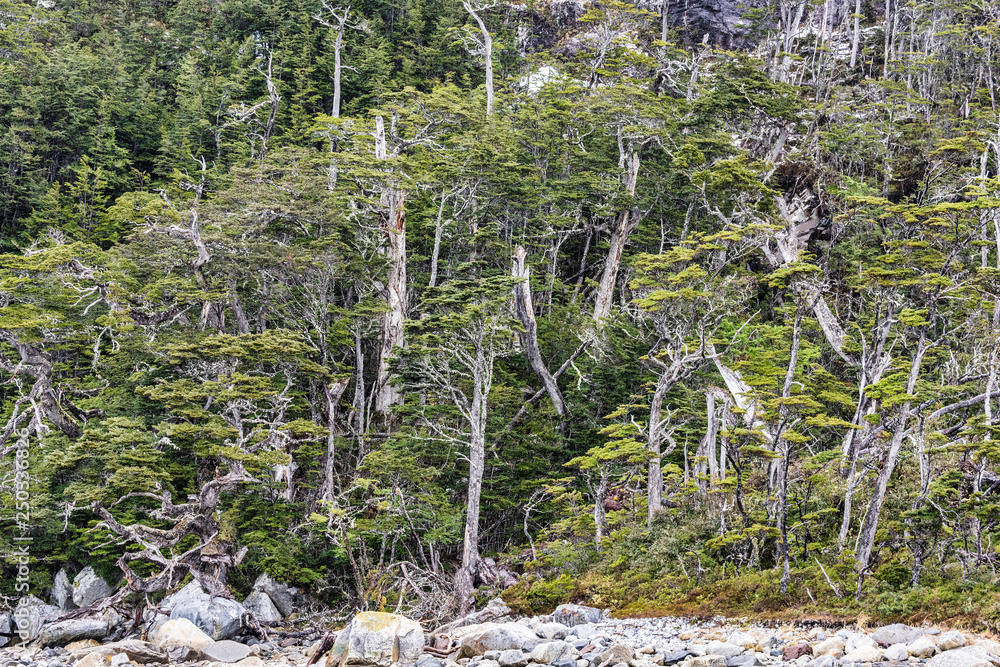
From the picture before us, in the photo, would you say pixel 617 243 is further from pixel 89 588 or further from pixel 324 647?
pixel 89 588

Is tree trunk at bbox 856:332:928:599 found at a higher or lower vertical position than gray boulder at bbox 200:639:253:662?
higher

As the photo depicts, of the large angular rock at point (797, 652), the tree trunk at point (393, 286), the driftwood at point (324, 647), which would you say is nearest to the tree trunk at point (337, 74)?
the tree trunk at point (393, 286)

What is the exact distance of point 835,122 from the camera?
2373cm

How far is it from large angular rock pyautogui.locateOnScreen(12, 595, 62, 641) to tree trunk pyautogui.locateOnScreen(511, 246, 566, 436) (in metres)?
10.9

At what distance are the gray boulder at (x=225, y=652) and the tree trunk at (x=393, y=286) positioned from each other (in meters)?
6.97

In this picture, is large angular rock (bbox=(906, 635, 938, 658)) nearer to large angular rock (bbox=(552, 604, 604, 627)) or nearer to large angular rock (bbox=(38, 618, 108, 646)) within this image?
large angular rock (bbox=(552, 604, 604, 627))

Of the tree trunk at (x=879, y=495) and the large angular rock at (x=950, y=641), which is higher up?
the tree trunk at (x=879, y=495)

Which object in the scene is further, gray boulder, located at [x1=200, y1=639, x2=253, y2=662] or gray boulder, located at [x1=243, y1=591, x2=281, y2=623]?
gray boulder, located at [x1=243, y1=591, x2=281, y2=623]

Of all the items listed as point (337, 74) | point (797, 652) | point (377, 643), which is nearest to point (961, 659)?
point (797, 652)

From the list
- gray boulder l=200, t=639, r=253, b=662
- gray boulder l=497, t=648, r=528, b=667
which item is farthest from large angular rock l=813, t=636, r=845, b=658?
gray boulder l=200, t=639, r=253, b=662

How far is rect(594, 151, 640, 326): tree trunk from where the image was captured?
64.2 feet

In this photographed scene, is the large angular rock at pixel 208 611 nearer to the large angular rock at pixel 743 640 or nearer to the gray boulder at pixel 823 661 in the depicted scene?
the large angular rock at pixel 743 640

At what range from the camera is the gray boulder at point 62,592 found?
52.2ft

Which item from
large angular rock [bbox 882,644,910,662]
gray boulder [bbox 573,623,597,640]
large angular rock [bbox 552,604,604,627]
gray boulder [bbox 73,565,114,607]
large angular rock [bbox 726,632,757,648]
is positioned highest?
large angular rock [bbox 882,644,910,662]
